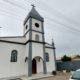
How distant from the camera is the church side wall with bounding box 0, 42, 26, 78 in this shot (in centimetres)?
1230

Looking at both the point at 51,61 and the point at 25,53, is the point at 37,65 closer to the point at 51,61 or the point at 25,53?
the point at 25,53

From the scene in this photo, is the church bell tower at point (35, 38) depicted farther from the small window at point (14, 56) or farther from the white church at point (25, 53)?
the small window at point (14, 56)

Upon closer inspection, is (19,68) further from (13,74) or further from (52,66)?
(52,66)

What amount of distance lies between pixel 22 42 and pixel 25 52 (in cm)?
153

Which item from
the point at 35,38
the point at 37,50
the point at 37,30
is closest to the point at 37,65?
the point at 37,50

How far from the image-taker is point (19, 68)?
13383 mm

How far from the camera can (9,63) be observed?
12.8m

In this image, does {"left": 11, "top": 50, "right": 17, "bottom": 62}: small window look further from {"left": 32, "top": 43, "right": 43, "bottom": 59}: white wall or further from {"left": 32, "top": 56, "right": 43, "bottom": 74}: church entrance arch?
{"left": 32, "top": 56, "right": 43, "bottom": 74}: church entrance arch

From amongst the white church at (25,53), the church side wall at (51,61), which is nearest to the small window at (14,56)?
the white church at (25,53)

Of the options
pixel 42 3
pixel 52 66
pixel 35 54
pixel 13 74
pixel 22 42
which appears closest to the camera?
pixel 42 3

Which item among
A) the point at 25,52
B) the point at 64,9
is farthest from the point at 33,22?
the point at 64,9

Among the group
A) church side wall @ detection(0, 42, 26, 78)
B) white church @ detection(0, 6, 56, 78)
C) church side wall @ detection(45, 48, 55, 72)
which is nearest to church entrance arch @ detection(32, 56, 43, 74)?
white church @ detection(0, 6, 56, 78)

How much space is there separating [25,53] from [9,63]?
2.65 m

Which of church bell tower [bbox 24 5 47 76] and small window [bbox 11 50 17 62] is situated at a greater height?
church bell tower [bbox 24 5 47 76]
